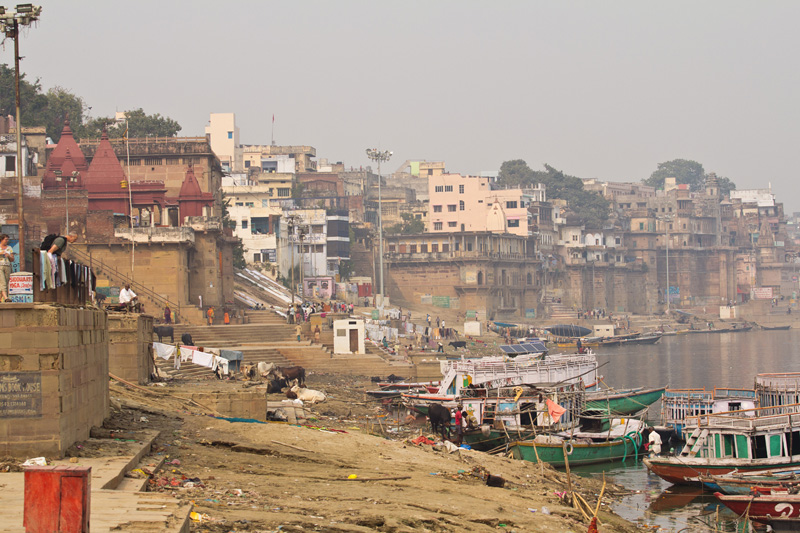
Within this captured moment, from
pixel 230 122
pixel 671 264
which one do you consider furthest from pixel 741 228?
pixel 230 122

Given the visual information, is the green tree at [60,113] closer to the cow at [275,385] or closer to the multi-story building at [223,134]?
the multi-story building at [223,134]

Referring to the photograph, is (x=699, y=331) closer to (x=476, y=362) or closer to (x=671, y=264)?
(x=671, y=264)

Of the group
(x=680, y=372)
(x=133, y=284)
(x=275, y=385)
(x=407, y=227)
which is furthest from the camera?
(x=407, y=227)

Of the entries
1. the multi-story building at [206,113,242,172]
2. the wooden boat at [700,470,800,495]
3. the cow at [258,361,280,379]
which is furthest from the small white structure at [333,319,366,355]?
the multi-story building at [206,113,242,172]

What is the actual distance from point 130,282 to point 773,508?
28114 millimetres

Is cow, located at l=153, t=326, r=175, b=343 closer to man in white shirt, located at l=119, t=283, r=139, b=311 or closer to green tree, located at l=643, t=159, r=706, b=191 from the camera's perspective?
man in white shirt, located at l=119, t=283, r=139, b=311

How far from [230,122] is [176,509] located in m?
82.9

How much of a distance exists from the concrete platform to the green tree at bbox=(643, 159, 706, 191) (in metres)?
179

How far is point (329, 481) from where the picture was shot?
45.1ft

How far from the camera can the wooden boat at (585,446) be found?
21.7 m

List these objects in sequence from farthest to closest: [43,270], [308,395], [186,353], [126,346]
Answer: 1. [186,353]
2. [308,395]
3. [126,346]
4. [43,270]

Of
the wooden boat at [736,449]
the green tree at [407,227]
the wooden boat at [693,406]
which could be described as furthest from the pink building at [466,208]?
the wooden boat at [736,449]

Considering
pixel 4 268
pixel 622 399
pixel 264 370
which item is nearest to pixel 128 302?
pixel 264 370

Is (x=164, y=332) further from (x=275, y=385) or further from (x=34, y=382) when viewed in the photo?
(x=34, y=382)
